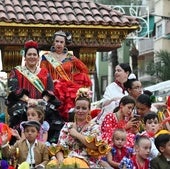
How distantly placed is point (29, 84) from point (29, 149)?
6.21 ft

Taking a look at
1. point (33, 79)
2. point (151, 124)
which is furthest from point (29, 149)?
point (33, 79)

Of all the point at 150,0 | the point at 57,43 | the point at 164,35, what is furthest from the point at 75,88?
the point at 150,0

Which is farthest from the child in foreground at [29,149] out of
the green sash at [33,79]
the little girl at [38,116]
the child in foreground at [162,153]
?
the green sash at [33,79]

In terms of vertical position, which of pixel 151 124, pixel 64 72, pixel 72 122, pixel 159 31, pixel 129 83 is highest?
pixel 64 72

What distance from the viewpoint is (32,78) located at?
36.1 ft

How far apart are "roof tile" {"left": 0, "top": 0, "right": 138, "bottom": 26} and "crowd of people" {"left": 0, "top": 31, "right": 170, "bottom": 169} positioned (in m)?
1.50

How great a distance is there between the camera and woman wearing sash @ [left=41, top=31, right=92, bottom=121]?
1148cm

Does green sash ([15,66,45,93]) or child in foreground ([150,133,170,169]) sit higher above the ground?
green sash ([15,66,45,93])

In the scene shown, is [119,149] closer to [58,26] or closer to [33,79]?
[33,79]

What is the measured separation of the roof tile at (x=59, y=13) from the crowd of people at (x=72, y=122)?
4.92ft

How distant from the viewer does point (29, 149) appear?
368 inches

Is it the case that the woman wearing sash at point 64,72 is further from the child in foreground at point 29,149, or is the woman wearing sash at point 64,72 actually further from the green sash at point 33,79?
the child in foreground at point 29,149

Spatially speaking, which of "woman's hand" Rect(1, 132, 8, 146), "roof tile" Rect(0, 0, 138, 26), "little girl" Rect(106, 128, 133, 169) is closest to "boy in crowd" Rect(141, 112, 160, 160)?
"little girl" Rect(106, 128, 133, 169)

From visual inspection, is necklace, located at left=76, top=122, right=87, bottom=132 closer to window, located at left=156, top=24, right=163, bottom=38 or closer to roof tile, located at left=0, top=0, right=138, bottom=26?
roof tile, located at left=0, top=0, right=138, bottom=26
